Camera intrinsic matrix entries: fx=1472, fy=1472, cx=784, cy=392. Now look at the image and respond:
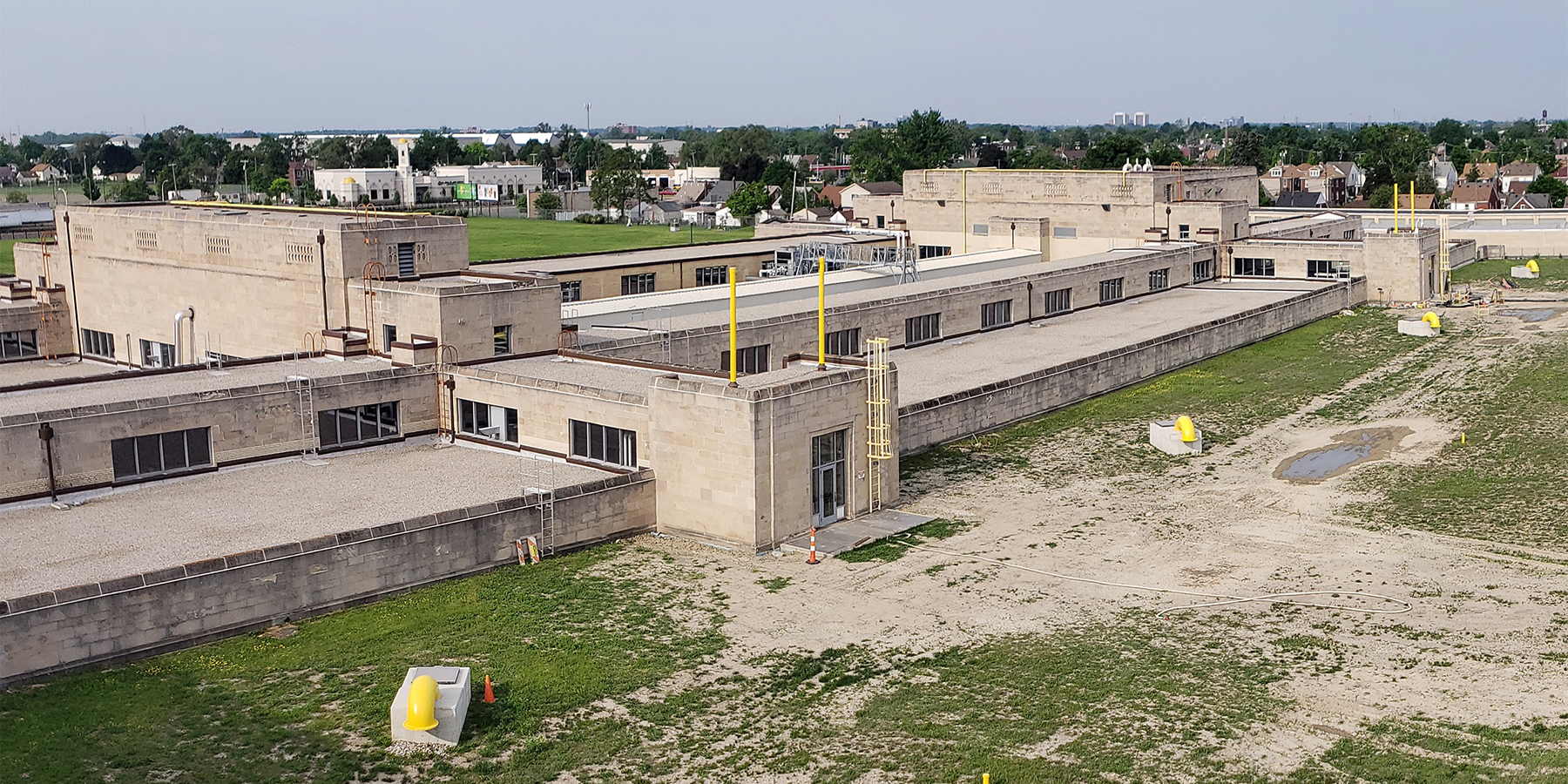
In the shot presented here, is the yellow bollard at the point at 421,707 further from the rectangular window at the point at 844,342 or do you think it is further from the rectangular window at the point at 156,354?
the rectangular window at the point at 844,342

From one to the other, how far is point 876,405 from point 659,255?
113 ft

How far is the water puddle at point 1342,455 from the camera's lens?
1535 inches

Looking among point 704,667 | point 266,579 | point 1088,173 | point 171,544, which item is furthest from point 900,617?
point 1088,173

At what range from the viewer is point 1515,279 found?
3189 inches

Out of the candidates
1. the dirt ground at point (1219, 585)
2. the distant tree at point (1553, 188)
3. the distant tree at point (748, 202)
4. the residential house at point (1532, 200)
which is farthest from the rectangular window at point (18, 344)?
the distant tree at point (1553, 188)

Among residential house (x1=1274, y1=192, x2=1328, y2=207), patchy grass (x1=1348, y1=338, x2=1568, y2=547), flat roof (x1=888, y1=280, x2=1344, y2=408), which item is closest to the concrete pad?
flat roof (x1=888, y1=280, x2=1344, y2=408)

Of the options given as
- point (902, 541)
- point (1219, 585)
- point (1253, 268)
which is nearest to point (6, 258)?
point (1253, 268)

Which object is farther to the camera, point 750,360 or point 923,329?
point 923,329

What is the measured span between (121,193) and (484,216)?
151ft

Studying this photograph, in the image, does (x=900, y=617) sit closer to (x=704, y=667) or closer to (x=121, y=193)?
(x=704, y=667)

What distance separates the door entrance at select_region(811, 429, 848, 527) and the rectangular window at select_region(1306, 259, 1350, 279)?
48.2 meters

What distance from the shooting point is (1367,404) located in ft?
157

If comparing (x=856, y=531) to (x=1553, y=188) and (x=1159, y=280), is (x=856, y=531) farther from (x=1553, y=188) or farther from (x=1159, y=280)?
(x=1553, y=188)

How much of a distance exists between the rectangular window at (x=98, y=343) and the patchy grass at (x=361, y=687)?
28830mm
